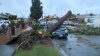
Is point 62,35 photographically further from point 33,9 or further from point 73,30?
point 33,9

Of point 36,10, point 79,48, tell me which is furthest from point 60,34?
point 36,10

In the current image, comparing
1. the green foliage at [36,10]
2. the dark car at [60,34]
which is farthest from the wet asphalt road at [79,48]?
the green foliage at [36,10]

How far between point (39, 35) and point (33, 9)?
148 ft

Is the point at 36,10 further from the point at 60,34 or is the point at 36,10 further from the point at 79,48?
the point at 79,48

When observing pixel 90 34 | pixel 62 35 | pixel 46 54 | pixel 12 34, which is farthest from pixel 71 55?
pixel 90 34

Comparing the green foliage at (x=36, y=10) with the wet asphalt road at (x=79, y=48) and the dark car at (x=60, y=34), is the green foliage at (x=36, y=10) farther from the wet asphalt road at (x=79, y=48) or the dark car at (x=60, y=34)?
the wet asphalt road at (x=79, y=48)

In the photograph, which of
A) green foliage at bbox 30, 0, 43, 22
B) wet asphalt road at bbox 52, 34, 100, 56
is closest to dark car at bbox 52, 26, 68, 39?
wet asphalt road at bbox 52, 34, 100, 56

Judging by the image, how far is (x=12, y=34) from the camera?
2967 cm

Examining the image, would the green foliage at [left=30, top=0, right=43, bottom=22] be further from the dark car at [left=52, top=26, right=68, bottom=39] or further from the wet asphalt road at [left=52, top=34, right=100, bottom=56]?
the wet asphalt road at [left=52, top=34, right=100, bottom=56]

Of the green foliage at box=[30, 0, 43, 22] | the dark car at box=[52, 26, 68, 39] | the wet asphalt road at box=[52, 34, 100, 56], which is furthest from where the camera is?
the green foliage at box=[30, 0, 43, 22]

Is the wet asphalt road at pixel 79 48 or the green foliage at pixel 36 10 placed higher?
the green foliage at pixel 36 10

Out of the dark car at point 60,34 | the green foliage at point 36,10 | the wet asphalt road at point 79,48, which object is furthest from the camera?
the green foliage at point 36,10

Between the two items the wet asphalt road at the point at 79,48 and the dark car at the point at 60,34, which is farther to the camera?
the dark car at the point at 60,34

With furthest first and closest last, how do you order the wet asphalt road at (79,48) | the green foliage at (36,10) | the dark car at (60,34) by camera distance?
the green foliage at (36,10) < the dark car at (60,34) < the wet asphalt road at (79,48)
